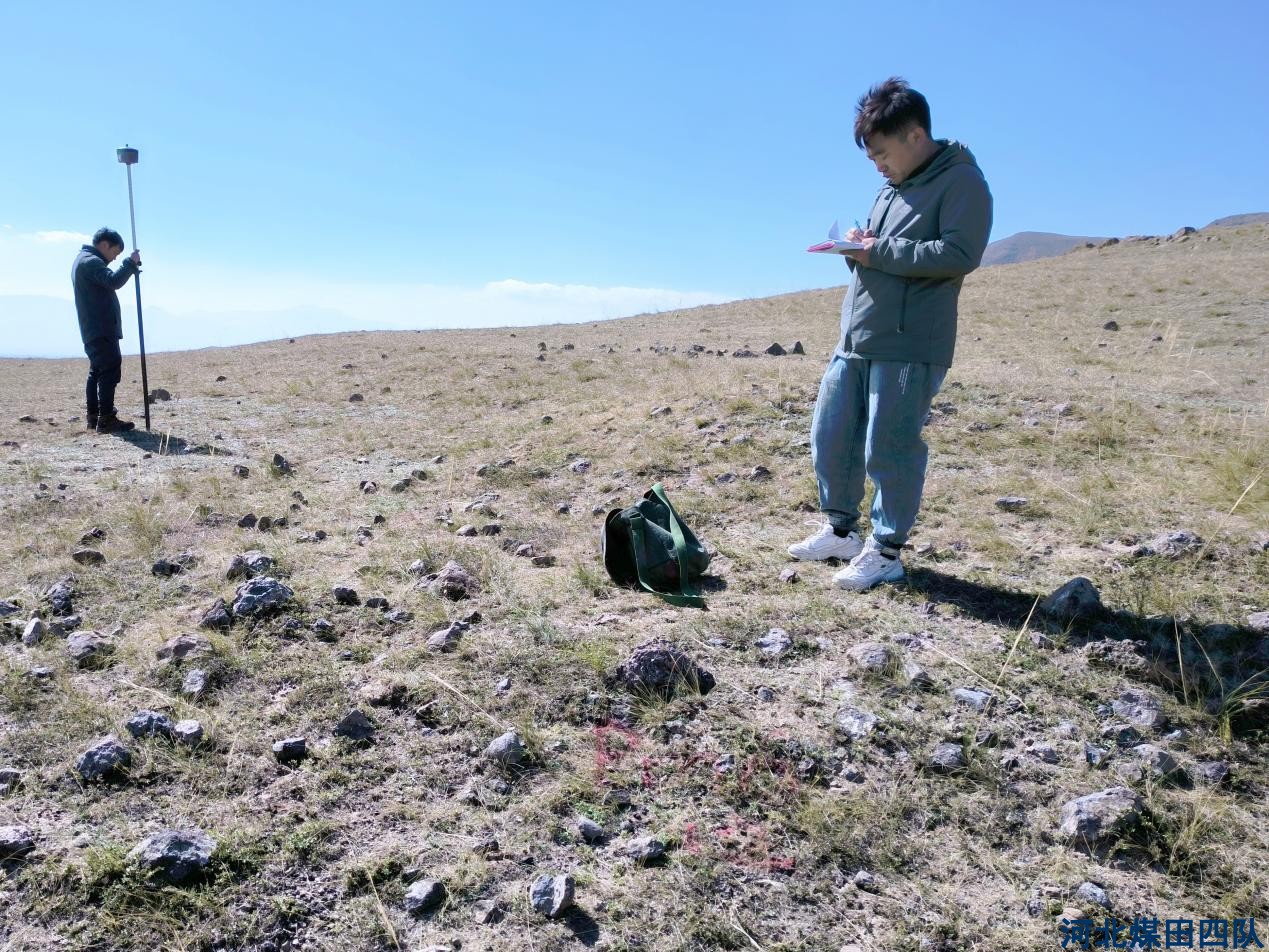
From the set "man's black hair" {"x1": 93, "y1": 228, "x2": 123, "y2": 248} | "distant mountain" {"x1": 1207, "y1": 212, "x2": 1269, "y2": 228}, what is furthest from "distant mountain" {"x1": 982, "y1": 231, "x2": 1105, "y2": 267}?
"man's black hair" {"x1": 93, "y1": 228, "x2": 123, "y2": 248}

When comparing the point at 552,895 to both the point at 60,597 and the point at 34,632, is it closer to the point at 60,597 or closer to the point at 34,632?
the point at 34,632

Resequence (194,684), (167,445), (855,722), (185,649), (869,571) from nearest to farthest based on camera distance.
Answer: (855,722), (194,684), (185,649), (869,571), (167,445)

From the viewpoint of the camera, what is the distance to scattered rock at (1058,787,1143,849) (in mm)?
2234

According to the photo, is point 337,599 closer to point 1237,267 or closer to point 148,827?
point 148,827

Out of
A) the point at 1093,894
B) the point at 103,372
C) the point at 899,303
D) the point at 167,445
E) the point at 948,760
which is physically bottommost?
the point at 1093,894

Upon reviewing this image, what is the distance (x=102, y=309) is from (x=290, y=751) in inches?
316

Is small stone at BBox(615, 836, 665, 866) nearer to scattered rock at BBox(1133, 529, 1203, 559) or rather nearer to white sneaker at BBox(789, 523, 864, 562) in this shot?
white sneaker at BBox(789, 523, 864, 562)

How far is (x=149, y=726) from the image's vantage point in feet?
8.91

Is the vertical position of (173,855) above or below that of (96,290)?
below

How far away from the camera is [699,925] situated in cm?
202

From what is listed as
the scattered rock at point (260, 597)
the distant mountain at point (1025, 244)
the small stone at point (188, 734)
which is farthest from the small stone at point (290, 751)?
the distant mountain at point (1025, 244)

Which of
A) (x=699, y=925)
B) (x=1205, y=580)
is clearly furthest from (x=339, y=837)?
(x=1205, y=580)

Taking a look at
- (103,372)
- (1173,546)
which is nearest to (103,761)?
(1173,546)

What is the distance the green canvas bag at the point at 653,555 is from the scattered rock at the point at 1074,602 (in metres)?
1.43
